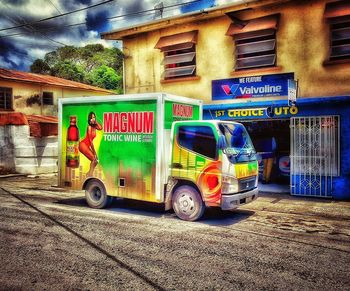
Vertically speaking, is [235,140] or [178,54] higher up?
[178,54]

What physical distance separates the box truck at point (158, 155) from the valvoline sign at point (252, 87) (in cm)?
391

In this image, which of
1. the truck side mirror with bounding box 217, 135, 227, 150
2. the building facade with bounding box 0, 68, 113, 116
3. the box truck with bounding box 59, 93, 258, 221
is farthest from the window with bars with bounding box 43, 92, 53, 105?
the truck side mirror with bounding box 217, 135, 227, 150

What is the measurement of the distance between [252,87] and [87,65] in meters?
49.1

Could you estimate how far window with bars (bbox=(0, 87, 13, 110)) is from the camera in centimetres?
2420

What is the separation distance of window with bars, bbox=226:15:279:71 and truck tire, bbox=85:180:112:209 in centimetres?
738

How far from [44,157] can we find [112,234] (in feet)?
44.8

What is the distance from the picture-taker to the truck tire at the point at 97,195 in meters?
9.18

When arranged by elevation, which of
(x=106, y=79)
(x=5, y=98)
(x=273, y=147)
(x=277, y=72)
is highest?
(x=106, y=79)

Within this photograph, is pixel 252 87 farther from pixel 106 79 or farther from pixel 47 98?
pixel 106 79

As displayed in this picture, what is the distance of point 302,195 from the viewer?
1156 cm

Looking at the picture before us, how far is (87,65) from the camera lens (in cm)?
5678

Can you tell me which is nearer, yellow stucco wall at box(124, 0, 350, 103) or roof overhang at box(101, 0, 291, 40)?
yellow stucco wall at box(124, 0, 350, 103)

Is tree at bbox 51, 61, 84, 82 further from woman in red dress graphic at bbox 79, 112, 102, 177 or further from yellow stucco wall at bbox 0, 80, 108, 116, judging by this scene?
woman in red dress graphic at bbox 79, 112, 102, 177

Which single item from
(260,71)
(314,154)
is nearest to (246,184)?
(314,154)
